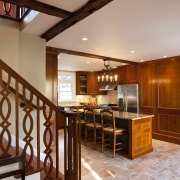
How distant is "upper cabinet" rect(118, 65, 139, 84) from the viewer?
6.23 m

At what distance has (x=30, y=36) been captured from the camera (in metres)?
3.33

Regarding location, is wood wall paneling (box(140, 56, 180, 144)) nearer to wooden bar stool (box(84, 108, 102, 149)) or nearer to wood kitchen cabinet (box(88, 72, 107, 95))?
wooden bar stool (box(84, 108, 102, 149))

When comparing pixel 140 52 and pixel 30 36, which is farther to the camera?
pixel 140 52

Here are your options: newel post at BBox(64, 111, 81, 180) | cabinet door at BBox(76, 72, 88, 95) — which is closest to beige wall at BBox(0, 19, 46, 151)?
newel post at BBox(64, 111, 81, 180)

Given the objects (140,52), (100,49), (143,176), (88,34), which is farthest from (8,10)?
(143,176)

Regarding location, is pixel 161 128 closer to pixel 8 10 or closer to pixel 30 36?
pixel 30 36

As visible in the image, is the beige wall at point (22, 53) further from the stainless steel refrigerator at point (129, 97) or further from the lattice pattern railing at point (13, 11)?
the stainless steel refrigerator at point (129, 97)

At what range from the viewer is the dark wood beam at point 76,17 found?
83.5 inches

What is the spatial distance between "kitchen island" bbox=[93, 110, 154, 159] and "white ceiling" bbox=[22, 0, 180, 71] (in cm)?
171

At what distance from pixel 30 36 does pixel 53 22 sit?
30.8 inches

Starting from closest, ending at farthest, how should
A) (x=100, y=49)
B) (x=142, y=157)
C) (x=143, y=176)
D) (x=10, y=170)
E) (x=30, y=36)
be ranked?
(x=10, y=170)
(x=143, y=176)
(x=30, y=36)
(x=142, y=157)
(x=100, y=49)

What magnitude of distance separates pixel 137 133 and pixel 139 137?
0.44ft

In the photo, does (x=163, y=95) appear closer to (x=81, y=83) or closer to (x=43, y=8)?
(x=81, y=83)

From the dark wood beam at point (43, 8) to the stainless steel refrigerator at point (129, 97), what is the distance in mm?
4259
